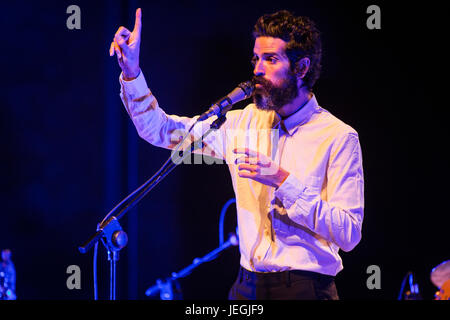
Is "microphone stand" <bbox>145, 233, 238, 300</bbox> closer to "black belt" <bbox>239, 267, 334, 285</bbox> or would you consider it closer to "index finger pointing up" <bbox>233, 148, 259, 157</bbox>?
"black belt" <bbox>239, 267, 334, 285</bbox>

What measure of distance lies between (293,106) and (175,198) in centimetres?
126

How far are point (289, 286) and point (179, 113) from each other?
4.96ft

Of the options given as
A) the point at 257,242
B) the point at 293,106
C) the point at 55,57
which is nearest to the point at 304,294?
the point at 257,242

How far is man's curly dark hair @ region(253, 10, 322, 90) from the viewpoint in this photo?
2023 millimetres

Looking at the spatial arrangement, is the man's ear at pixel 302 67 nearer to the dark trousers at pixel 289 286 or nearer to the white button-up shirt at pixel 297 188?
the white button-up shirt at pixel 297 188

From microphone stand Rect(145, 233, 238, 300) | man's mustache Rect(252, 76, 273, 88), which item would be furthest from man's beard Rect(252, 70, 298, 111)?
microphone stand Rect(145, 233, 238, 300)

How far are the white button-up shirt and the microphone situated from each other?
255 millimetres

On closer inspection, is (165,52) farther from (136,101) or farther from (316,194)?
(316,194)

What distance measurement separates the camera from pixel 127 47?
183cm

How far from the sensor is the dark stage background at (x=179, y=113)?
282 centimetres

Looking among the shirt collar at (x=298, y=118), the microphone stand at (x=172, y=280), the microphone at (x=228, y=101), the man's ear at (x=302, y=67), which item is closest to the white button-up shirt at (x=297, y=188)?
the shirt collar at (x=298, y=118)

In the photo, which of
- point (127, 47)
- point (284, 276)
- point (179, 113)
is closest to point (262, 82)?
point (127, 47)

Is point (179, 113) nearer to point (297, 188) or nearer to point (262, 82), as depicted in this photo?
point (262, 82)

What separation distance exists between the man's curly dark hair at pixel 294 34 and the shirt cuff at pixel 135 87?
0.55 metres
